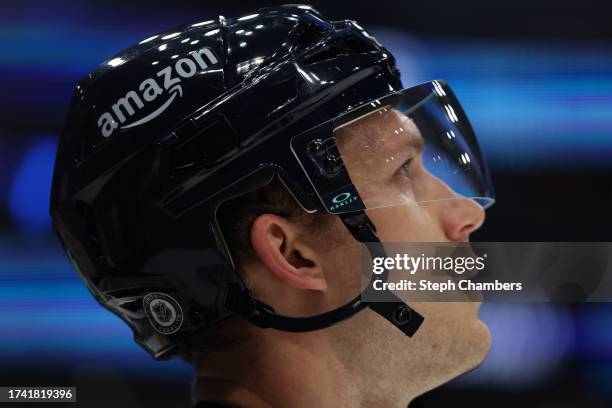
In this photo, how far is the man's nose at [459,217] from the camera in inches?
65.6

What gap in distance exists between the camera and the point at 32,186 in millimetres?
2338

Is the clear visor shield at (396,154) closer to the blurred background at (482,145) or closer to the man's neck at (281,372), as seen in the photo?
the man's neck at (281,372)

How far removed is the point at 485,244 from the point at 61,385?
130cm

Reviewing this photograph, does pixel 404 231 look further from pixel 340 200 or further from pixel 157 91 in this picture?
pixel 157 91

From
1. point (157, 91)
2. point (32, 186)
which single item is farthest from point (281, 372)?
point (32, 186)

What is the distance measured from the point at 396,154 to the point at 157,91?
47 centimetres

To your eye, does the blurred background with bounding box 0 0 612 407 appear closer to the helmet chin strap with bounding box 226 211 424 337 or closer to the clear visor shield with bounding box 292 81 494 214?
the clear visor shield with bounding box 292 81 494 214

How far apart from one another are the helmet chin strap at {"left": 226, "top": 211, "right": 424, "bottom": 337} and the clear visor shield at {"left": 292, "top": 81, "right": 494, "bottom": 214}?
46mm

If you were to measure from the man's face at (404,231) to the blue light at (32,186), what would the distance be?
1136 millimetres

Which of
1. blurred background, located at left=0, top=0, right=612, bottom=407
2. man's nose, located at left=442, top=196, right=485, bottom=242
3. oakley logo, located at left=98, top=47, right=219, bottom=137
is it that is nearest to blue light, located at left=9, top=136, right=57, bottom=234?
blurred background, located at left=0, top=0, right=612, bottom=407

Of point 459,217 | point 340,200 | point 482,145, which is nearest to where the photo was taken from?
point 340,200

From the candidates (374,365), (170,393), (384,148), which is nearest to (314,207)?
(384,148)

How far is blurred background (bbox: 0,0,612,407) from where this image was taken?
7.38ft

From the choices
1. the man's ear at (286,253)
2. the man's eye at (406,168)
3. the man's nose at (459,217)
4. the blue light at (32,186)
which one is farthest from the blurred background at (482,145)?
the man's ear at (286,253)
